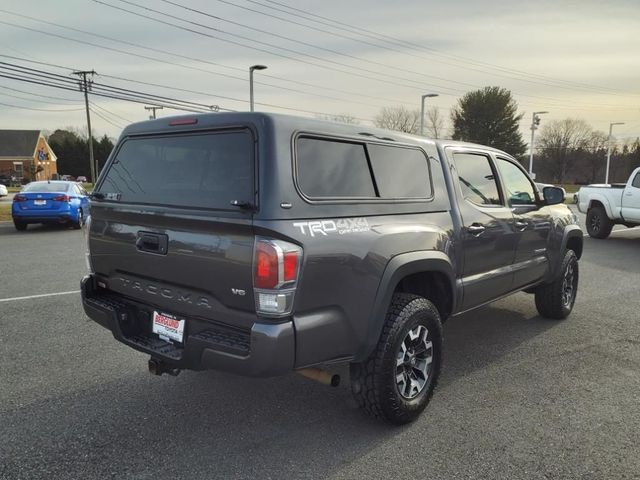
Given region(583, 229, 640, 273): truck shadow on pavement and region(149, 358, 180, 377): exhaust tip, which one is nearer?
region(149, 358, 180, 377): exhaust tip

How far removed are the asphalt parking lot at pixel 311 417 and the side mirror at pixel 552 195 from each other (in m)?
1.34

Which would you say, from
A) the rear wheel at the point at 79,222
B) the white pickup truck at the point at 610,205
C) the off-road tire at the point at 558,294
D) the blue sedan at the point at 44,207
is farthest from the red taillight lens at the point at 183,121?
the rear wheel at the point at 79,222

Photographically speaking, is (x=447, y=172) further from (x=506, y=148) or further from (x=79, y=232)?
(x=506, y=148)

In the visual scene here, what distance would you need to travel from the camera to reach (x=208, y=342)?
2.70 meters

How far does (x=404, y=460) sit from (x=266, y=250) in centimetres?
144

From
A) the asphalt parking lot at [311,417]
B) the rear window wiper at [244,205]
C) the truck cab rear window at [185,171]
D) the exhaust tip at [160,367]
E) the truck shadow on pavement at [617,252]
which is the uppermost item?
the truck cab rear window at [185,171]

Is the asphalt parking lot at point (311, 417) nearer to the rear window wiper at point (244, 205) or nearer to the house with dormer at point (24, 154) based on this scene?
the rear window wiper at point (244, 205)

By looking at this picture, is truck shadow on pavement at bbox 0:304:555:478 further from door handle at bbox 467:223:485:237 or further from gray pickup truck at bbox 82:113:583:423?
door handle at bbox 467:223:485:237

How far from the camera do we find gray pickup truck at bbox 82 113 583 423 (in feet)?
8.39

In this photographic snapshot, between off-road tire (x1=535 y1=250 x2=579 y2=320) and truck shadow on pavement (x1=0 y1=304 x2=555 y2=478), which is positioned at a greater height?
off-road tire (x1=535 y1=250 x2=579 y2=320)

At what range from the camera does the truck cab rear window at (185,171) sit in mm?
2754

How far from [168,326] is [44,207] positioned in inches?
482

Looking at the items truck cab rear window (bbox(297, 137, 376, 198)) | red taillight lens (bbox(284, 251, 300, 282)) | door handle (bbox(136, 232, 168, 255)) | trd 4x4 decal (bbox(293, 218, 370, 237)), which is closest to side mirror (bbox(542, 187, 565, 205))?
truck cab rear window (bbox(297, 137, 376, 198))

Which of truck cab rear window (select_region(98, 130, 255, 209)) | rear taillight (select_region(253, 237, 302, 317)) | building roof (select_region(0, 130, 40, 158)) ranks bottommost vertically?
rear taillight (select_region(253, 237, 302, 317))
